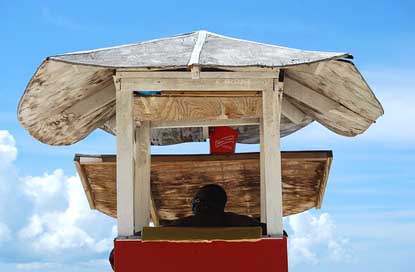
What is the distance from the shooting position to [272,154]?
15.7 feet

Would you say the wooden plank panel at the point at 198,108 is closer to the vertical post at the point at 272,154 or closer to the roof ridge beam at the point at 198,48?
the vertical post at the point at 272,154

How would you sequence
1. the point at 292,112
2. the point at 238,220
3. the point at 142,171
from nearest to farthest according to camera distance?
1. the point at 238,220
2. the point at 142,171
3. the point at 292,112

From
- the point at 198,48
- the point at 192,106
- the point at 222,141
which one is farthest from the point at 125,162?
the point at 222,141

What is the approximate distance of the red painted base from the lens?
451cm

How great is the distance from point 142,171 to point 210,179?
145 centimetres

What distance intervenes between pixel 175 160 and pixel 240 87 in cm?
197

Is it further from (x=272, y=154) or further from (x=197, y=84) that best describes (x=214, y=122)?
(x=272, y=154)

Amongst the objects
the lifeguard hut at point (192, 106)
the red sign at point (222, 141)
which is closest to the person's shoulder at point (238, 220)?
the lifeguard hut at point (192, 106)

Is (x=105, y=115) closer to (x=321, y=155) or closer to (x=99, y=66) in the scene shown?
(x=99, y=66)

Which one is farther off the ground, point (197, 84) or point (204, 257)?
point (197, 84)

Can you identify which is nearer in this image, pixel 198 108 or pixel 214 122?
pixel 198 108

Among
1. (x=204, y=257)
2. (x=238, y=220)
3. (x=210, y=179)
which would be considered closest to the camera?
(x=204, y=257)

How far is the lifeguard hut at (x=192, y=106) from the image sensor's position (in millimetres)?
4516

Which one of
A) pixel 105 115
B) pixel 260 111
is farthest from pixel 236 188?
pixel 260 111
